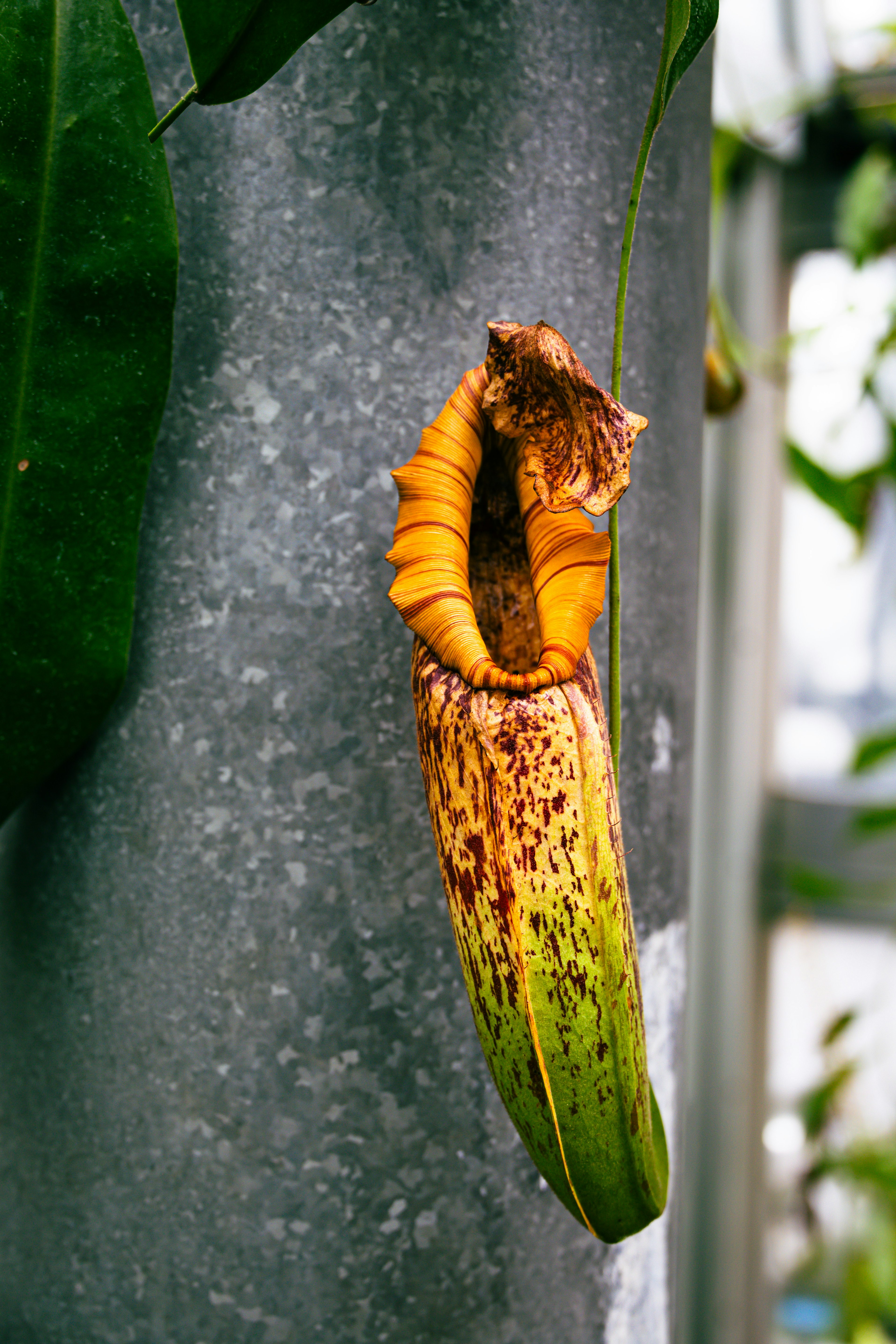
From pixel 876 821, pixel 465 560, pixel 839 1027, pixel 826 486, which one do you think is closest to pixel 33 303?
pixel 465 560

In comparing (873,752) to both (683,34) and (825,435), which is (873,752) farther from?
(683,34)

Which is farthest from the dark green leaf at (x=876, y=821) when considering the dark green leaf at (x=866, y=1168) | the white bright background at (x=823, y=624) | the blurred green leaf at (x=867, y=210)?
the blurred green leaf at (x=867, y=210)

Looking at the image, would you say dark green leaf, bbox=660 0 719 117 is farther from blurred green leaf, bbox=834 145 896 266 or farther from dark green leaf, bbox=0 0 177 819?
blurred green leaf, bbox=834 145 896 266

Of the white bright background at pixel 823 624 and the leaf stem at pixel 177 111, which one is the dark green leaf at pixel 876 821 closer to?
the white bright background at pixel 823 624

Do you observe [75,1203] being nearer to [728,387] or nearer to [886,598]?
[728,387]

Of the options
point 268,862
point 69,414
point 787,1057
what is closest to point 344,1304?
point 268,862
